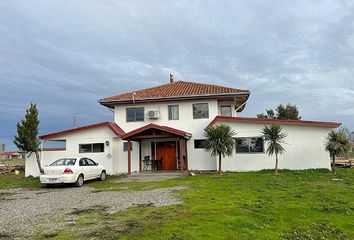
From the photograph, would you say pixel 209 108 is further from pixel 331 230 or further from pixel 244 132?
pixel 331 230

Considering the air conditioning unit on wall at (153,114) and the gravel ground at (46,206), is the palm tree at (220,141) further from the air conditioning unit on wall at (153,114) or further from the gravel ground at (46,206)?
the gravel ground at (46,206)

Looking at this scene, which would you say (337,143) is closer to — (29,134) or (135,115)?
(135,115)

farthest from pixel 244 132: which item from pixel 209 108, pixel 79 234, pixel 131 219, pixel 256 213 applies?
pixel 79 234

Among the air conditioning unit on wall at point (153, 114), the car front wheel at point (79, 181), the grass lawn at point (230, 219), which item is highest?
the air conditioning unit on wall at point (153, 114)

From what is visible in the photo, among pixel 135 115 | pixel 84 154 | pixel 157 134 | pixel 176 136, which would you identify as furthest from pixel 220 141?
pixel 84 154

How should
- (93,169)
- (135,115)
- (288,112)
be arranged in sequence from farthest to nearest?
(288,112) → (135,115) → (93,169)

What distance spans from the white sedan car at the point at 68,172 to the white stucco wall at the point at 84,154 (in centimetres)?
457

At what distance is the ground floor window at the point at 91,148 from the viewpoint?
22141 millimetres

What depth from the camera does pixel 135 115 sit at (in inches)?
920

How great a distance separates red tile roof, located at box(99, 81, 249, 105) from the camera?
71.9ft

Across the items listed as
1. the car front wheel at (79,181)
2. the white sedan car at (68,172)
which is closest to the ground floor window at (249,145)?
the white sedan car at (68,172)

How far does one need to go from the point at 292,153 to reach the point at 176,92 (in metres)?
9.36

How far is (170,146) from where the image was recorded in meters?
23.0

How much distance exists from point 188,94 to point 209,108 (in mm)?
1853
